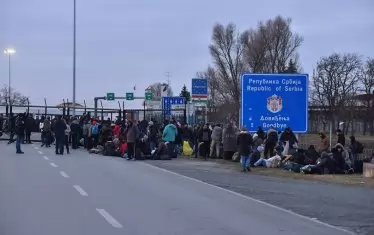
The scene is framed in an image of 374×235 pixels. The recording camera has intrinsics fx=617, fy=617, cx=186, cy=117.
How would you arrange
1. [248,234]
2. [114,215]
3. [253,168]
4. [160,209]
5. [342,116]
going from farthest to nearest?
[342,116] < [253,168] < [160,209] < [114,215] < [248,234]

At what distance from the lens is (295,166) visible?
22.3 meters

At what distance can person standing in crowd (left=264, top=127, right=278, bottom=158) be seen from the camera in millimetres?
25573

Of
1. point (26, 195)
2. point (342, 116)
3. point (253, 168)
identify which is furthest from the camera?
point (342, 116)

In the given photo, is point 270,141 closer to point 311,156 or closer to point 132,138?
point 311,156

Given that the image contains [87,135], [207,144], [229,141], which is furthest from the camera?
[87,135]

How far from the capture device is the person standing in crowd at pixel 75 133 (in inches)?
1281

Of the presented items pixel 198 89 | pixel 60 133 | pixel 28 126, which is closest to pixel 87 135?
pixel 28 126

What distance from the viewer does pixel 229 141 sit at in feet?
89.4

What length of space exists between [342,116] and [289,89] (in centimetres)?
4291

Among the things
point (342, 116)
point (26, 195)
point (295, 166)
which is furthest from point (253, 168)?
point (342, 116)

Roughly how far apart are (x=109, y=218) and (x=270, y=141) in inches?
615

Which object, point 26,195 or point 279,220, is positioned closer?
point 279,220

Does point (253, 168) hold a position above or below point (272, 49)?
below

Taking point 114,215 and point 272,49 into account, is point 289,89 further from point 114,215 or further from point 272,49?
point 272,49
